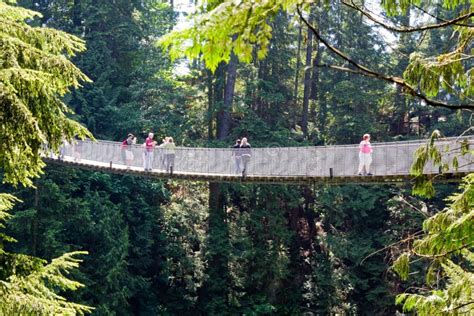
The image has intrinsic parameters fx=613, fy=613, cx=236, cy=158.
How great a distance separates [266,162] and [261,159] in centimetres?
10

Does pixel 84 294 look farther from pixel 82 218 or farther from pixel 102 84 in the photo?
pixel 102 84

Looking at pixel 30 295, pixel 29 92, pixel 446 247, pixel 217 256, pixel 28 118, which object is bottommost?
pixel 217 256

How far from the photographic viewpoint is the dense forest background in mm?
12086

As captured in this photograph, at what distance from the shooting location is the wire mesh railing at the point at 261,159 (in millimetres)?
7145

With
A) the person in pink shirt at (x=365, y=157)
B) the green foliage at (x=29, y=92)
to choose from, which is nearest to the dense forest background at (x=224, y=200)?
the person in pink shirt at (x=365, y=157)

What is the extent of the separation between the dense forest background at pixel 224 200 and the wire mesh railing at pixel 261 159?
2695 mm

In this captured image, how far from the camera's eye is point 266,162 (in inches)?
326

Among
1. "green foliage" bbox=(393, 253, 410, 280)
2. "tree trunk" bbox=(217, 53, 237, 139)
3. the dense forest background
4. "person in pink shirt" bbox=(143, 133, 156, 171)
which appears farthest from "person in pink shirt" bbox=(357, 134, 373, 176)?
"tree trunk" bbox=(217, 53, 237, 139)

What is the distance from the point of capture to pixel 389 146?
285 inches

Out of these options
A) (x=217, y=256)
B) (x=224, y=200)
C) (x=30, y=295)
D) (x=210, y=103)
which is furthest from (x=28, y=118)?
(x=210, y=103)

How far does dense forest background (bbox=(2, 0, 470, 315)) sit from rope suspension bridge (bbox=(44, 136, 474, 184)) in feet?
A: 8.84

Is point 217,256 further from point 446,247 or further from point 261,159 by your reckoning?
point 446,247

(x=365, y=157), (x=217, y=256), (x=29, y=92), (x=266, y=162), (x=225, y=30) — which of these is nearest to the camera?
(x=225, y=30)

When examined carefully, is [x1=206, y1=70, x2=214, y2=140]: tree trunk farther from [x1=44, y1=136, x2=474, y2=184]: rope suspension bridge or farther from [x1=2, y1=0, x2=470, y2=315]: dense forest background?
[x1=44, y1=136, x2=474, y2=184]: rope suspension bridge
